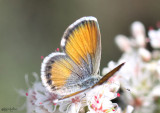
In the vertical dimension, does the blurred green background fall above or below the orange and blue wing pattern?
above

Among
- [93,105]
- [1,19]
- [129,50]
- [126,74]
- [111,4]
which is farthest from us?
[111,4]

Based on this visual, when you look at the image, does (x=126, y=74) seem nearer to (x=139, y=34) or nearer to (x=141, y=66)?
(x=141, y=66)

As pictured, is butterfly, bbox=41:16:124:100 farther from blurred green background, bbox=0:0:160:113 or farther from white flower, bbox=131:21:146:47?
blurred green background, bbox=0:0:160:113

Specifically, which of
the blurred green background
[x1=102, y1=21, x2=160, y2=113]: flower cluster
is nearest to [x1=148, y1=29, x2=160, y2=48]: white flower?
[x1=102, y1=21, x2=160, y2=113]: flower cluster

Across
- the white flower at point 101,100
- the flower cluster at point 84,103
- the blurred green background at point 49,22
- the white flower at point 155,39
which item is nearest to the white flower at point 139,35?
the white flower at point 155,39

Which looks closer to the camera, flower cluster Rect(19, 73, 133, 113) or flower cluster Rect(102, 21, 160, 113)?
flower cluster Rect(19, 73, 133, 113)

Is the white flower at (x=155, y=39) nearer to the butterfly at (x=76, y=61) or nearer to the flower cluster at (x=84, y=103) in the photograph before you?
the flower cluster at (x=84, y=103)

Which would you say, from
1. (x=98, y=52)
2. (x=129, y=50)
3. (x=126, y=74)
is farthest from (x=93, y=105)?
(x=129, y=50)
